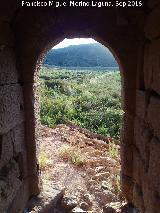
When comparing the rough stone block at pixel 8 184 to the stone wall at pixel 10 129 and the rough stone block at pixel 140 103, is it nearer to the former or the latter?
the stone wall at pixel 10 129

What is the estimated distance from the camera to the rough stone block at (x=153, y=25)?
3.11 m

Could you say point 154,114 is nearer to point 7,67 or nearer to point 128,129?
point 128,129

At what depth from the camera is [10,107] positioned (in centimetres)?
375

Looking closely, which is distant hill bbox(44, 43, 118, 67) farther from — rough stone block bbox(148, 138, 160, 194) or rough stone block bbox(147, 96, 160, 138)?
rough stone block bbox(148, 138, 160, 194)

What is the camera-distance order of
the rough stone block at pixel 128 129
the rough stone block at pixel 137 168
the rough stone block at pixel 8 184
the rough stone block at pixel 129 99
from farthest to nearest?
1. the rough stone block at pixel 128 129
2. the rough stone block at pixel 129 99
3. the rough stone block at pixel 137 168
4. the rough stone block at pixel 8 184

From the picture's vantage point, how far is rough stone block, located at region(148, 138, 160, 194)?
3056 millimetres

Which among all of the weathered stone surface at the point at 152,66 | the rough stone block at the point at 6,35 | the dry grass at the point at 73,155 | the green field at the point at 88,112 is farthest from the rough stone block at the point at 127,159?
the green field at the point at 88,112

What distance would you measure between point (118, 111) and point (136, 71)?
25.0 feet

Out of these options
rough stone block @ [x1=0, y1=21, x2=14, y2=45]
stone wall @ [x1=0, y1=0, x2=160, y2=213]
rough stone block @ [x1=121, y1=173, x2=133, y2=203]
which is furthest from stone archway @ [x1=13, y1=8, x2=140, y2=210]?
rough stone block @ [x1=121, y1=173, x2=133, y2=203]

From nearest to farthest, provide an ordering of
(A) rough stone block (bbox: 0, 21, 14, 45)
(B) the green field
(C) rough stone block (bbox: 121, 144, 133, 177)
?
(A) rough stone block (bbox: 0, 21, 14, 45)
(C) rough stone block (bbox: 121, 144, 133, 177)
(B) the green field

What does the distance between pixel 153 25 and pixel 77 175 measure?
391 centimetres

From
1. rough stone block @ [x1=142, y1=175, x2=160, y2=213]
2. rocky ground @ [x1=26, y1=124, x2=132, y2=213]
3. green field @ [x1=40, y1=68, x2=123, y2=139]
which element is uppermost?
rough stone block @ [x1=142, y1=175, x2=160, y2=213]

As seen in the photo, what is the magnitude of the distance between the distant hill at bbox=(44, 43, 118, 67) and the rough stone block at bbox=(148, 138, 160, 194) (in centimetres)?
3213

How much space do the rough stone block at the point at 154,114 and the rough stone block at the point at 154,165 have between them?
0.40 feet
